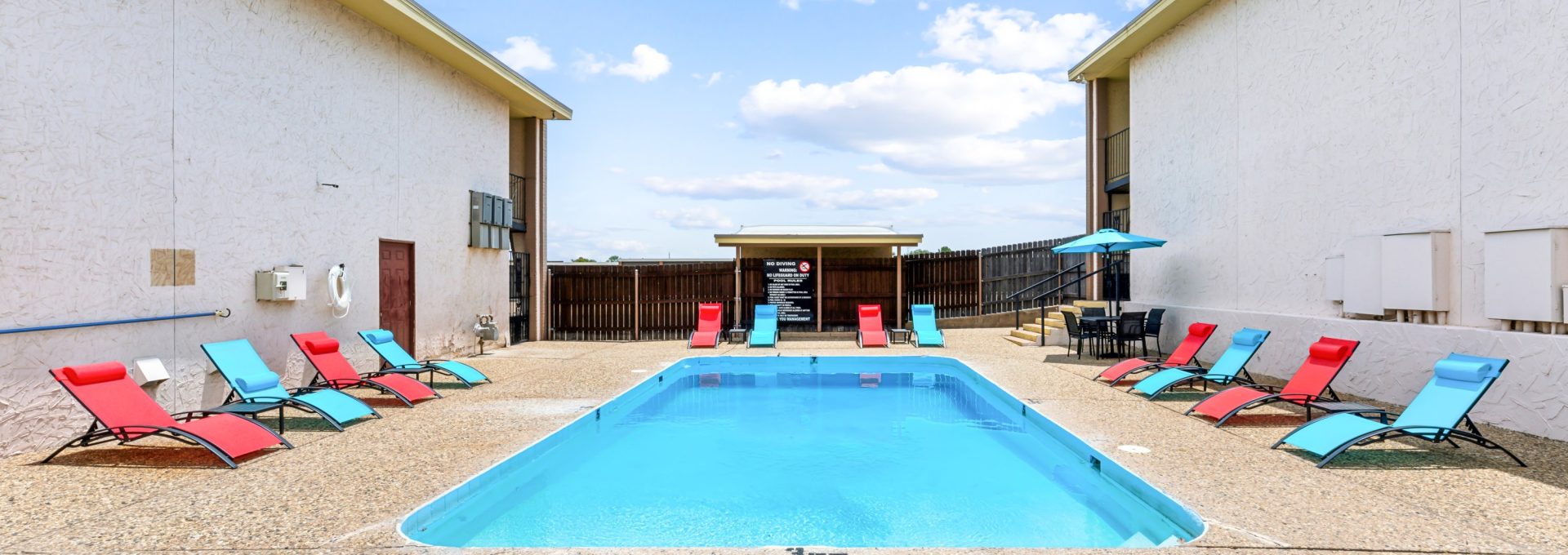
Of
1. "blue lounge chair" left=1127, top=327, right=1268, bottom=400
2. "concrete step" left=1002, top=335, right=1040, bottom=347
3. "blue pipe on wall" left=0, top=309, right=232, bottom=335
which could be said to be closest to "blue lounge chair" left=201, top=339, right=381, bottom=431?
"blue pipe on wall" left=0, top=309, right=232, bottom=335

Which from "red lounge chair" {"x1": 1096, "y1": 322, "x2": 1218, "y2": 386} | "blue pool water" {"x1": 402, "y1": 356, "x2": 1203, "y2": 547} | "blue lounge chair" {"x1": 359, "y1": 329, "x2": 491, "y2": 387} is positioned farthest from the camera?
"red lounge chair" {"x1": 1096, "y1": 322, "x2": 1218, "y2": 386}

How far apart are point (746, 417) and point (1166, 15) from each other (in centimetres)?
882

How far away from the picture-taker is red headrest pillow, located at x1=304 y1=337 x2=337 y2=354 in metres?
7.92

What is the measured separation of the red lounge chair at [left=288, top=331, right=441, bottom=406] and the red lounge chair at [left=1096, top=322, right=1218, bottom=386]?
7.49 metres

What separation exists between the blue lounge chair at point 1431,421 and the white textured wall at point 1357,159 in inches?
41.5

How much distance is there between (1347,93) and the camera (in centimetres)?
830

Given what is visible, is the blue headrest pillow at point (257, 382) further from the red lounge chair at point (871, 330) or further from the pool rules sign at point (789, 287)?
the pool rules sign at point (789, 287)

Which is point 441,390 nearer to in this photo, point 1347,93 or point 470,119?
point 470,119

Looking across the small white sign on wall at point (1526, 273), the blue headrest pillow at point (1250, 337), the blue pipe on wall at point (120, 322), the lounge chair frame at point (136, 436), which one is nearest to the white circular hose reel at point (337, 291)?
the blue pipe on wall at point (120, 322)

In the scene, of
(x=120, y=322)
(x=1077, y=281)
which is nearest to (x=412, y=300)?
(x=120, y=322)

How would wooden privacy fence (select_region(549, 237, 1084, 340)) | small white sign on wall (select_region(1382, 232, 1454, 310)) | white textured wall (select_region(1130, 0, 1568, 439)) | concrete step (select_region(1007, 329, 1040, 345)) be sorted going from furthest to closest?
wooden privacy fence (select_region(549, 237, 1084, 340)), concrete step (select_region(1007, 329, 1040, 345)), small white sign on wall (select_region(1382, 232, 1454, 310)), white textured wall (select_region(1130, 0, 1568, 439))

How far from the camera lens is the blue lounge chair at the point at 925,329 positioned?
13.4 metres

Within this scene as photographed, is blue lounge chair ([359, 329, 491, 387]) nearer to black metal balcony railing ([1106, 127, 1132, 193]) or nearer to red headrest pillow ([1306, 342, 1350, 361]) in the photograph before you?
red headrest pillow ([1306, 342, 1350, 361])

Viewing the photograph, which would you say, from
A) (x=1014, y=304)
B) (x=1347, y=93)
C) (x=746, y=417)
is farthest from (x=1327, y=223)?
(x=1014, y=304)
